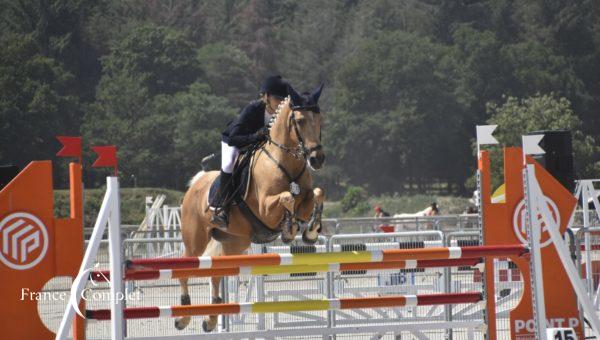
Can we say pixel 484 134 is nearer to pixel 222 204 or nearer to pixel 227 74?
pixel 222 204

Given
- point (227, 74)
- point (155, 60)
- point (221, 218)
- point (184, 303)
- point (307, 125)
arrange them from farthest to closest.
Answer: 1. point (227, 74)
2. point (155, 60)
3. point (184, 303)
4. point (221, 218)
5. point (307, 125)

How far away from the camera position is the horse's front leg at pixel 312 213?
7.19 meters

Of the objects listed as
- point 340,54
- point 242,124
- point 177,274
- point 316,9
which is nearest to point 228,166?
point 242,124

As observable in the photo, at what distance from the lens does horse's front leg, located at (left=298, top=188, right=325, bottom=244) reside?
7.19 metres

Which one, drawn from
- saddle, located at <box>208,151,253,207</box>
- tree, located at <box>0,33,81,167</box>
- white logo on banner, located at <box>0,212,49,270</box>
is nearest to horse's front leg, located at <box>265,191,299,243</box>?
saddle, located at <box>208,151,253,207</box>

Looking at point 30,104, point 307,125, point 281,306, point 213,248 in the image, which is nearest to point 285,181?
point 307,125

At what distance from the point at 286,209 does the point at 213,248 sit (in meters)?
1.90

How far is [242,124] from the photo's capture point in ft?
27.1

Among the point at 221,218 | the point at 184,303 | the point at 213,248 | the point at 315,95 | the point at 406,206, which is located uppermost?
the point at 315,95

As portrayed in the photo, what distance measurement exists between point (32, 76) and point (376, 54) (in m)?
23.6

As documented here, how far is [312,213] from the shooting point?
24.0 ft

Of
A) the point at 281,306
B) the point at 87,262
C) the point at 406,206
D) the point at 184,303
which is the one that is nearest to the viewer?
the point at 87,262

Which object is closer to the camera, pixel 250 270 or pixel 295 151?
pixel 250 270

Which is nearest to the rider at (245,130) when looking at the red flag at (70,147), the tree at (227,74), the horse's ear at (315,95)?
the horse's ear at (315,95)
